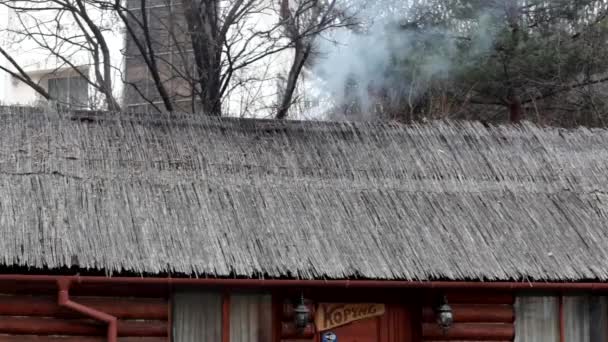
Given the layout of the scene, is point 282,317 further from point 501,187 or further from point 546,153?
point 546,153

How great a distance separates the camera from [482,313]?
12.3m

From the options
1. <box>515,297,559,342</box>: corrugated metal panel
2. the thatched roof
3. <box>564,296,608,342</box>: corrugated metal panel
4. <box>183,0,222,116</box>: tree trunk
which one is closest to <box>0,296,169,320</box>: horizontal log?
the thatched roof

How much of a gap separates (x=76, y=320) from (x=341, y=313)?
305cm

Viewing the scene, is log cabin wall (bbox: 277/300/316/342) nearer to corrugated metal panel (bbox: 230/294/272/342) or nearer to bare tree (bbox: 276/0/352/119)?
corrugated metal panel (bbox: 230/294/272/342)

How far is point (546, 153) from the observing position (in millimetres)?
14914

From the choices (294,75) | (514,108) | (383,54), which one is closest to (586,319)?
(294,75)

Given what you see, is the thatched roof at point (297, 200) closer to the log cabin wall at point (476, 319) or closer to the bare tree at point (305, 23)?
the log cabin wall at point (476, 319)

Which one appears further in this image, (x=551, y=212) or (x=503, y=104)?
(x=503, y=104)

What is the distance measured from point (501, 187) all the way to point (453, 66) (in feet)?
33.1

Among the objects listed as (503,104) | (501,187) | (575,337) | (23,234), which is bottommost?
(575,337)

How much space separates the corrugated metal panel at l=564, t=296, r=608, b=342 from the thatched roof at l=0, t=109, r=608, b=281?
0.64 metres

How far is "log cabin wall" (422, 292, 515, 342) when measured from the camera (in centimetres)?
1211

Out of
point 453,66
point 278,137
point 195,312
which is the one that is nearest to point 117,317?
point 195,312

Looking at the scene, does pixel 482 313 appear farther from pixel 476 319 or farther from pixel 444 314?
pixel 444 314
